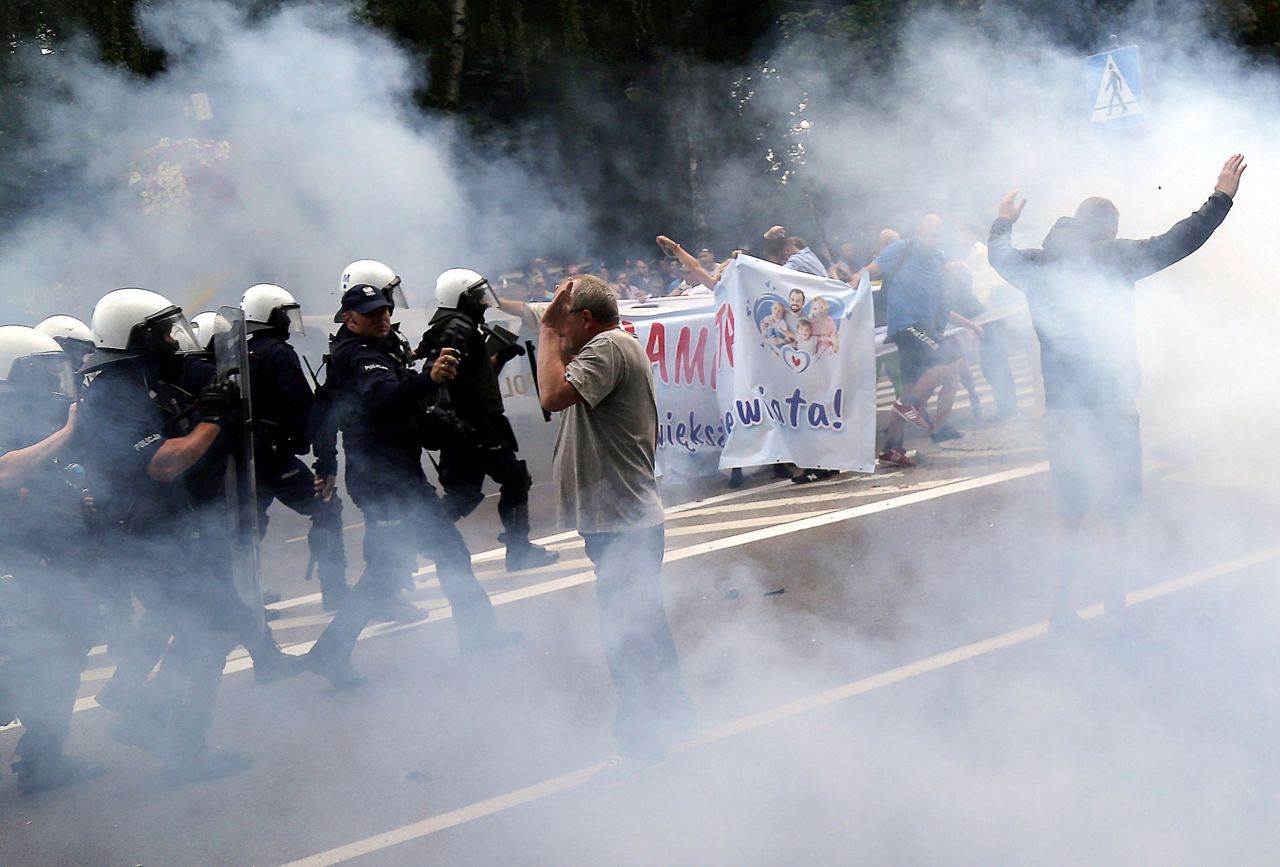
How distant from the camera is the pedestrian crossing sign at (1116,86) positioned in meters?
5.92

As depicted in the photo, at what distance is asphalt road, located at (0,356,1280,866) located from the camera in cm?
321

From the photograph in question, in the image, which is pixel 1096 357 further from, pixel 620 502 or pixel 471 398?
pixel 471 398

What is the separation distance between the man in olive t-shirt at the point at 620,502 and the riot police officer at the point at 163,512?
1.21m

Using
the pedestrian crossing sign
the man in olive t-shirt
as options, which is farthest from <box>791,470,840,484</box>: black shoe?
the man in olive t-shirt

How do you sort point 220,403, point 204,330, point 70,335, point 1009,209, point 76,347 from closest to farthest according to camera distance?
point 220,403 < point 1009,209 < point 76,347 < point 70,335 < point 204,330

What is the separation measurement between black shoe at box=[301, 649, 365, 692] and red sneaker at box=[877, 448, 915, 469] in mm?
3890

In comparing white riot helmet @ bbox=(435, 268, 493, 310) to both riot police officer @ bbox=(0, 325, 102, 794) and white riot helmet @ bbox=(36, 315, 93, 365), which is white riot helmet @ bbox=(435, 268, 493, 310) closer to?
white riot helmet @ bbox=(36, 315, 93, 365)

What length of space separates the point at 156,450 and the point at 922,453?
512cm

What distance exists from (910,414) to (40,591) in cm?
541

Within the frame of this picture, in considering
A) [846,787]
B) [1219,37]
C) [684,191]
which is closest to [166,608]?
[846,787]

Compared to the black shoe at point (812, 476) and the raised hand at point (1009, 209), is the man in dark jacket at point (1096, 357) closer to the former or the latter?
the raised hand at point (1009, 209)

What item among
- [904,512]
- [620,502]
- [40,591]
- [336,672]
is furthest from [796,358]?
[40,591]

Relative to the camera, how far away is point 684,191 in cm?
1636

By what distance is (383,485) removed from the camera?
505 cm
